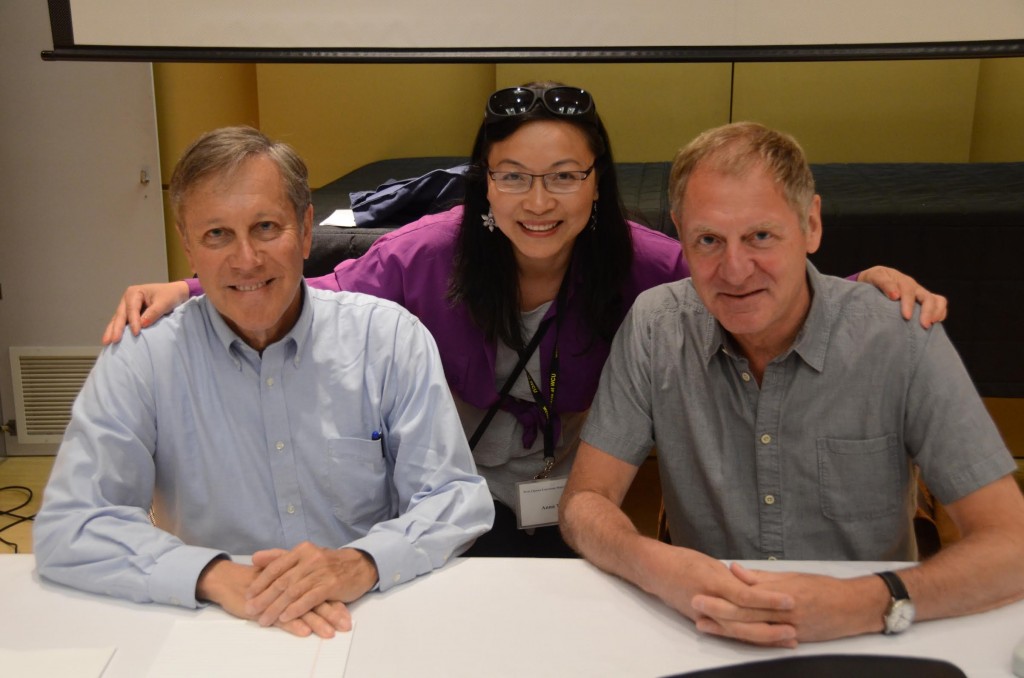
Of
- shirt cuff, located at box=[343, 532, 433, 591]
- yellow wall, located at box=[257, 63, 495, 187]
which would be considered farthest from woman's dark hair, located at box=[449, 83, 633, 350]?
yellow wall, located at box=[257, 63, 495, 187]

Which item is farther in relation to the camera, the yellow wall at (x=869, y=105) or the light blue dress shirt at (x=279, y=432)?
the yellow wall at (x=869, y=105)

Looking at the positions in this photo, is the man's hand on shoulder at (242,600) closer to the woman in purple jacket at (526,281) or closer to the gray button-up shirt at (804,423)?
the gray button-up shirt at (804,423)

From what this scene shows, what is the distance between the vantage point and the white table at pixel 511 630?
3.69 feet

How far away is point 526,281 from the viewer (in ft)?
6.50

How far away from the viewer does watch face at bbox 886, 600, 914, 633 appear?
118 cm

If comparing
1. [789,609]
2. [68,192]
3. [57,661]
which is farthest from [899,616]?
[68,192]

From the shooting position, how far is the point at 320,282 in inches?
80.4

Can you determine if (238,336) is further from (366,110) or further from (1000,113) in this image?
(1000,113)

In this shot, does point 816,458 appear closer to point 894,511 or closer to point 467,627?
point 894,511

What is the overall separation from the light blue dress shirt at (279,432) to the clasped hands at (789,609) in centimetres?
41

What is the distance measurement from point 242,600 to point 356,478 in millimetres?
363

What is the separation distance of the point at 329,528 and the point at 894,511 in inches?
37.0

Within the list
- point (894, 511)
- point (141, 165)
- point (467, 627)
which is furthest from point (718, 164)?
point (141, 165)

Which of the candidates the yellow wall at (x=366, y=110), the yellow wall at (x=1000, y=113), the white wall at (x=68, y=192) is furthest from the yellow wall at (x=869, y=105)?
the white wall at (x=68, y=192)
